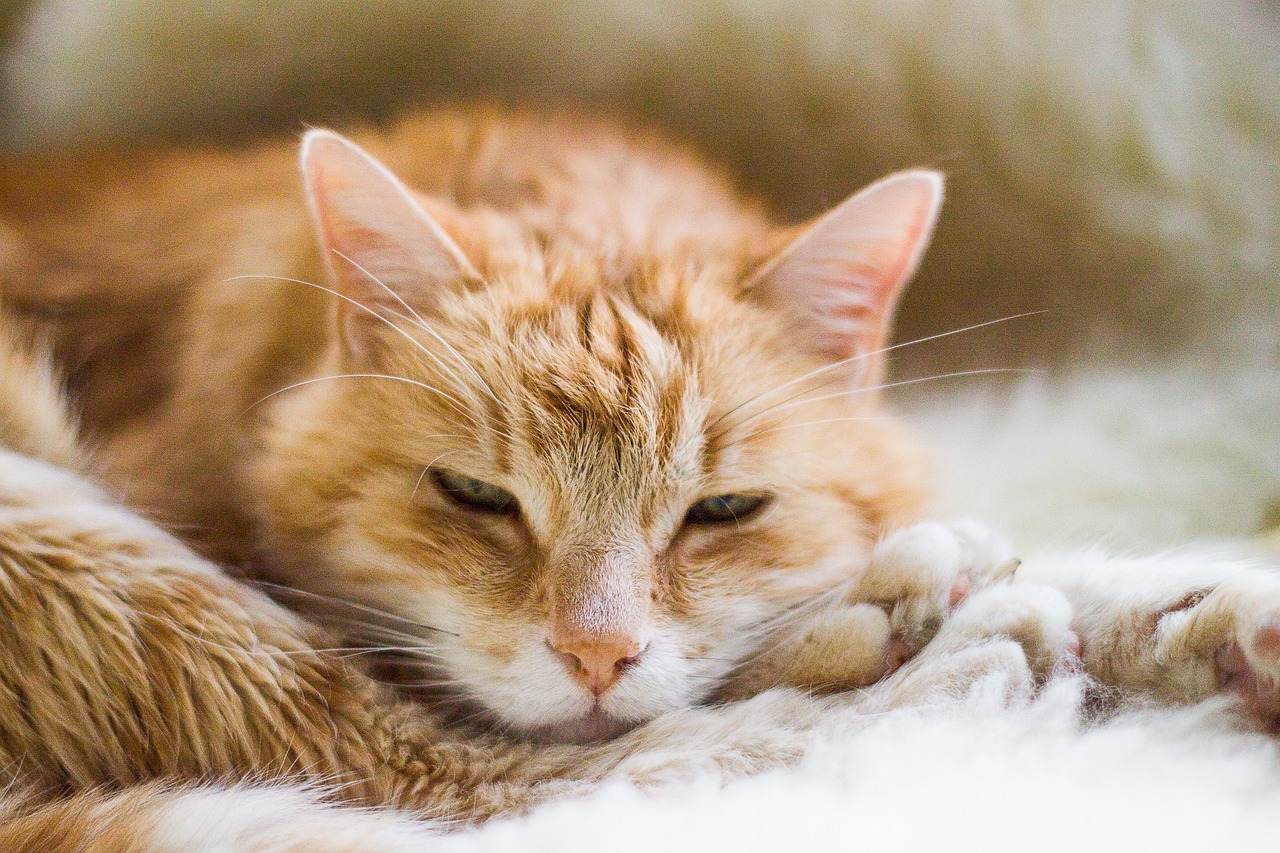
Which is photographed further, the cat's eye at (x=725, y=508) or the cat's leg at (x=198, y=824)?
the cat's eye at (x=725, y=508)

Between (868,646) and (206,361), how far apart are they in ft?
2.72

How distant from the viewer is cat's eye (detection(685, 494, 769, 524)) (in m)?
0.93

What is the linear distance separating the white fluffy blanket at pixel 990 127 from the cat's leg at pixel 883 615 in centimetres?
20

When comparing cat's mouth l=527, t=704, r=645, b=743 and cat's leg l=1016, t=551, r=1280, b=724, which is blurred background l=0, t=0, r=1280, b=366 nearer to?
cat's leg l=1016, t=551, r=1280, b=724

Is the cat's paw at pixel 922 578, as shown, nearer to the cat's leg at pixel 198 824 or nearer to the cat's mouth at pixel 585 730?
the cat's mouth at pixel 585 730

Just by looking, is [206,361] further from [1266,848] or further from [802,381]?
[1266,848]

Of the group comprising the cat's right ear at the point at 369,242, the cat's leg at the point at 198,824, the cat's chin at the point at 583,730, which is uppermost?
the cat's right ear at the point at 369,242

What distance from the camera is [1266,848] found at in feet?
2.24

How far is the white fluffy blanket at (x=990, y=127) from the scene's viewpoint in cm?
114

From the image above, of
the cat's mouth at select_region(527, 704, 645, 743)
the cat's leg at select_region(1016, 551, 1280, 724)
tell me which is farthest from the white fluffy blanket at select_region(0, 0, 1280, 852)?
the cat's mouth at select_region(527, 704, 645, 743)

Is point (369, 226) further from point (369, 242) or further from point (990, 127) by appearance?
point (990, 127)

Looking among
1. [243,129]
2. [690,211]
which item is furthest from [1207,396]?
[243,129]

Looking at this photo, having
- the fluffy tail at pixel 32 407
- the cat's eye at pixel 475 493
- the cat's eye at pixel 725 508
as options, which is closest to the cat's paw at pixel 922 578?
the cat's eye at pixel 725 508

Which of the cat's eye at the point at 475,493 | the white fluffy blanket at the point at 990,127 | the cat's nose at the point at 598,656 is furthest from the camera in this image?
the white fluffy blanket at the point at 990,127
